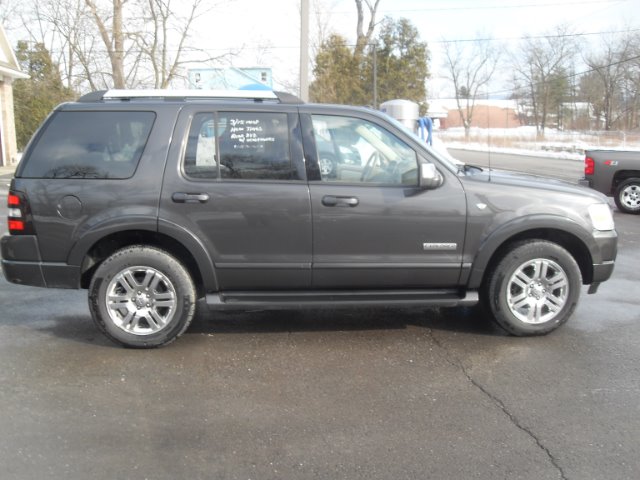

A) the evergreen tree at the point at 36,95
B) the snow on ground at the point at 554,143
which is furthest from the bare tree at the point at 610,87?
the evergreen tree at the point at 36,95

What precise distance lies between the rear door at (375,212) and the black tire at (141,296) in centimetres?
105

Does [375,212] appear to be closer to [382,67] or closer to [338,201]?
[338,201]

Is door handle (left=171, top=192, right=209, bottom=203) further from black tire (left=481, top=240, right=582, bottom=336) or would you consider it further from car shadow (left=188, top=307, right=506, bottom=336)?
black tire (left=481, top=240, right=582, bottom=336)

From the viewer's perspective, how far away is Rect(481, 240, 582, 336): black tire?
4.62 metres

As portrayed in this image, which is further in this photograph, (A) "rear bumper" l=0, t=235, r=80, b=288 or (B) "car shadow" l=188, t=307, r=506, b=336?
(B) "car shadow" l=188, t=307, r=506, b=336


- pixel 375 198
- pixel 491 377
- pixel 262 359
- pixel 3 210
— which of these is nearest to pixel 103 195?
pixel 262 359

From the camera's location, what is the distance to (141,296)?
14.7 feet

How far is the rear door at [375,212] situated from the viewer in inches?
176

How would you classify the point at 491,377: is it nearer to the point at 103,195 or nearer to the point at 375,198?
the point at 375,198

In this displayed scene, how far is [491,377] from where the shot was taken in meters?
4.04

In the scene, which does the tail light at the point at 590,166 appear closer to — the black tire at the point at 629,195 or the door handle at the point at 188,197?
the black tire at the point at 629,195

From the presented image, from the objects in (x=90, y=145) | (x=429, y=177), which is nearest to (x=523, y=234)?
(x=429, y=177)

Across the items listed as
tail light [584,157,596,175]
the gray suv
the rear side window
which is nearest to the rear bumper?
the gray suv

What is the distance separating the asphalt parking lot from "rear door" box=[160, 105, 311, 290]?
676 mm
